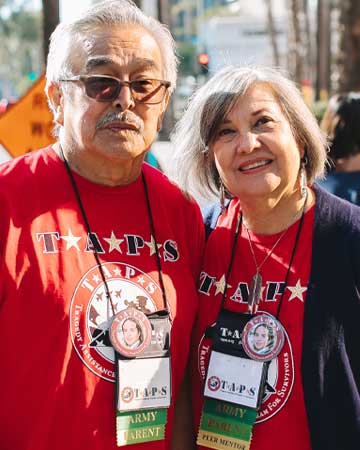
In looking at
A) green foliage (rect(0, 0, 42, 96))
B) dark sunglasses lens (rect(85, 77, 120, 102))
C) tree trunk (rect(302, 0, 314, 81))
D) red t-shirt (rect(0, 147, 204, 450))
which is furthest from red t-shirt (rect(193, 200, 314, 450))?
green foliage (rect(0, 0, 42, 96))

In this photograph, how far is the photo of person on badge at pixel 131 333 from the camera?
2.65 metres

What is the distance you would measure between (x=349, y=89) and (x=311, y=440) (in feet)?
35.7

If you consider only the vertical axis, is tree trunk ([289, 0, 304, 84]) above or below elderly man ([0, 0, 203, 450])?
below

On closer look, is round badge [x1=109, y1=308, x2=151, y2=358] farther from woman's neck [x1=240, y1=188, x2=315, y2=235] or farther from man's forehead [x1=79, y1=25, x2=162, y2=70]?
man's forehead [x1=79, y1=25, x2=162, y2=70]

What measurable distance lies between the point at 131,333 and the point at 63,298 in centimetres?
26

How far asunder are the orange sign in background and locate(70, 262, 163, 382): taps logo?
358cm

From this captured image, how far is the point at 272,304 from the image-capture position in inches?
111

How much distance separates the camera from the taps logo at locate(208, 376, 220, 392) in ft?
9.37

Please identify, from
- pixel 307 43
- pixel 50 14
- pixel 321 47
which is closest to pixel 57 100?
pixel 50 14

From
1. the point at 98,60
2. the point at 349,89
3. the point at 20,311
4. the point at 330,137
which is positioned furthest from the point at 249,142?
the point at 349,89

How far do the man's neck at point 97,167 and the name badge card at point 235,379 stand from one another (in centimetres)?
71

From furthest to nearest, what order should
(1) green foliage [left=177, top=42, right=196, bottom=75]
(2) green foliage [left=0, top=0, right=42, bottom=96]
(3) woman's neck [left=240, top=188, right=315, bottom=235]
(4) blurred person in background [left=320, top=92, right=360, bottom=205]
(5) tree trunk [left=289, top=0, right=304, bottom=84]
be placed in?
1. (2) green foliage [left=0, top=0, right=42, bottom=96]
2. (5) tree trunk [left=289, top=0, right=304, bottom=84]
3. (4) blurred person in background [left=320, top=92, right=360, bottom=205]
4. (1) green foliage [left=177, top=42, right=196, bottom=75]
5. (3) woman's neck [left=240, top=188, right=315, bottom=235]

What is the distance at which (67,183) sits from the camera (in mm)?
2783

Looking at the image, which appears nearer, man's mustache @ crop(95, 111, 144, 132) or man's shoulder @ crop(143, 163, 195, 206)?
man's mustache @ crop(95, 111, 144, 132)
